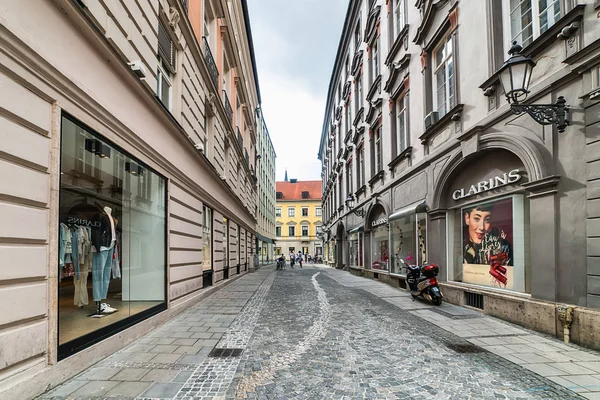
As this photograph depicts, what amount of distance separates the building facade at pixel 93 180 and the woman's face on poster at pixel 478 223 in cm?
713

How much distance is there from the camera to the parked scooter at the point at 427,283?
28.2ft

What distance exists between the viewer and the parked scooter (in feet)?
28.2

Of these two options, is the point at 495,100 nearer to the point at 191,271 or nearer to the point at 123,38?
the point at 123,38

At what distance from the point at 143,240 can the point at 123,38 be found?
3646mm

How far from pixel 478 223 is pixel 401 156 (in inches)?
205

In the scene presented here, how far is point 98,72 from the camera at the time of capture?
4695mm

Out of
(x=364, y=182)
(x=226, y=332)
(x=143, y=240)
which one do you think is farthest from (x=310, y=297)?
(x=364, y=182)

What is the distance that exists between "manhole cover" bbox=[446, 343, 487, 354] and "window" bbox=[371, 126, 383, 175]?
11763 mm

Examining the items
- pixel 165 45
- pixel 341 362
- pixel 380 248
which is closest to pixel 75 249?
pixel 341 362

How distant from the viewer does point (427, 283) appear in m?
9.03

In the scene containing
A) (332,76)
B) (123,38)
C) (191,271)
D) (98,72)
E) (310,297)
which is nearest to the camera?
(98,72)

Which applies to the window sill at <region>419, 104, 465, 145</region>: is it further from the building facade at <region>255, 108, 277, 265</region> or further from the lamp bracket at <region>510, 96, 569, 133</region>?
the building facade at <region>255, 108, 277, 265</region>

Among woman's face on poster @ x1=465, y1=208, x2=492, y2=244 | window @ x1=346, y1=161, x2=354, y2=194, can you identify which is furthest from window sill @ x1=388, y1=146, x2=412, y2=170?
window @ x1=346, y1=161, x2=354, y2=194

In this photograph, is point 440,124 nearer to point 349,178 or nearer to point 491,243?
point 491,243
